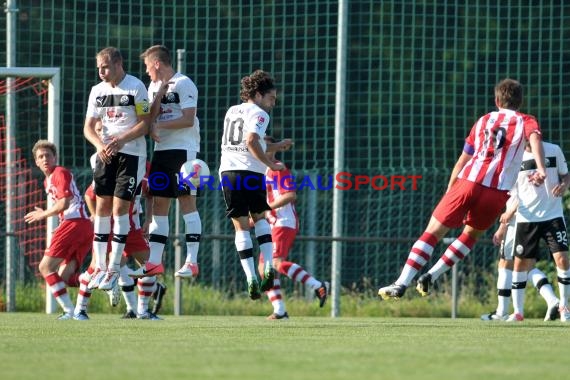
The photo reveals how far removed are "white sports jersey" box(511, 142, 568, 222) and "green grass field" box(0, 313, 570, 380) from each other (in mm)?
2510

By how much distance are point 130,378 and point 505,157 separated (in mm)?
4694

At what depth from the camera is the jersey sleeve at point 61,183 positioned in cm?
1156

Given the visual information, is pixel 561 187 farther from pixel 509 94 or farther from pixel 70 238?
pixel 70 238

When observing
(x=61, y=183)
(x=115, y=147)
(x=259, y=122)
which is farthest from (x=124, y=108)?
(x=61, y=183)

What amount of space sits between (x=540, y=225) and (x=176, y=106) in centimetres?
358

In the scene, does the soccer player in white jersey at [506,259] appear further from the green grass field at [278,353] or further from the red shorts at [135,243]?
the red shorts at [135,243]

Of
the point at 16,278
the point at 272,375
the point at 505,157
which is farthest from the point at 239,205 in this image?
the point at 16,278

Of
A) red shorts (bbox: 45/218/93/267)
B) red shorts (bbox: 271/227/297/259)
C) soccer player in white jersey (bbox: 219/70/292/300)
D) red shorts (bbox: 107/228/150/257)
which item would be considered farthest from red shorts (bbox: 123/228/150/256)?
red shorts (bbox: 271/227/297/259)

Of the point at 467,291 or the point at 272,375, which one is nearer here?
the point at 272,375

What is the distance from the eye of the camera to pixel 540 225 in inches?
467

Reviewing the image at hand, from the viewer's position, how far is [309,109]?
69.1ft

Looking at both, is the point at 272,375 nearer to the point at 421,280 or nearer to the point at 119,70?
the point at 421,280

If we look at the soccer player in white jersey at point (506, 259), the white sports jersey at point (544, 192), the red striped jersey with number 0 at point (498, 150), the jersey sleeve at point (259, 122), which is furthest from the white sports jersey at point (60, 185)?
the white sports jersey at point (544, 192)

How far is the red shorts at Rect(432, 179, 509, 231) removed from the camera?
9609 mm
